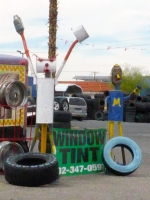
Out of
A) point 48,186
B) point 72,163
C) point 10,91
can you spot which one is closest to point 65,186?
point 48,186

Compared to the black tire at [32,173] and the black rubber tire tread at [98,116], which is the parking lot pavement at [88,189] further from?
the black rubber tire tread at [98,116]

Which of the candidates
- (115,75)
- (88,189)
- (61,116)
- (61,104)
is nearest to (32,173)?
(88,189)

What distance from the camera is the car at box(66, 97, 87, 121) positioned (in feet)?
111

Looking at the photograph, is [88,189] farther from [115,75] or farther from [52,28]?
[52,28]

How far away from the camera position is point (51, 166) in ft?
29.0

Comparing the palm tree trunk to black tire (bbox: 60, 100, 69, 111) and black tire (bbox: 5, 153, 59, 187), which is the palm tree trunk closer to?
black tire (bbox: 60, 100, 69, 111)

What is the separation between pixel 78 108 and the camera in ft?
111

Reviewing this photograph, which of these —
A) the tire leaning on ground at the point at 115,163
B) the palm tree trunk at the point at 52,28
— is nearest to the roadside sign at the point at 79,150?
the tire leaning on ground at the point at 115,163

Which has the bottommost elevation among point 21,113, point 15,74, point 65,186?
point 65,186

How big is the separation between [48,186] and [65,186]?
275mm

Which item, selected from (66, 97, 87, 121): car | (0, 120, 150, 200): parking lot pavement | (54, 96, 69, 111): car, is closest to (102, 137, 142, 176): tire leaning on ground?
(0, 120, 150, 200): parking lot pavement

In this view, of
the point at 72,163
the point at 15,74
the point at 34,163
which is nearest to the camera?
the point at 34,163

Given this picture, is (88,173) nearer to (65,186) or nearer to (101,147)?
(101,147)

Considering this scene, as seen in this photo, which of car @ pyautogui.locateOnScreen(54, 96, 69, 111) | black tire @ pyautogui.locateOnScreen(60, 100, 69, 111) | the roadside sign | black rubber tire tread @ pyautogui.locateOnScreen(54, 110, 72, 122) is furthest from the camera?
black tire @ pyautogui.locateOnScreen(60, 100, 69, 111)
